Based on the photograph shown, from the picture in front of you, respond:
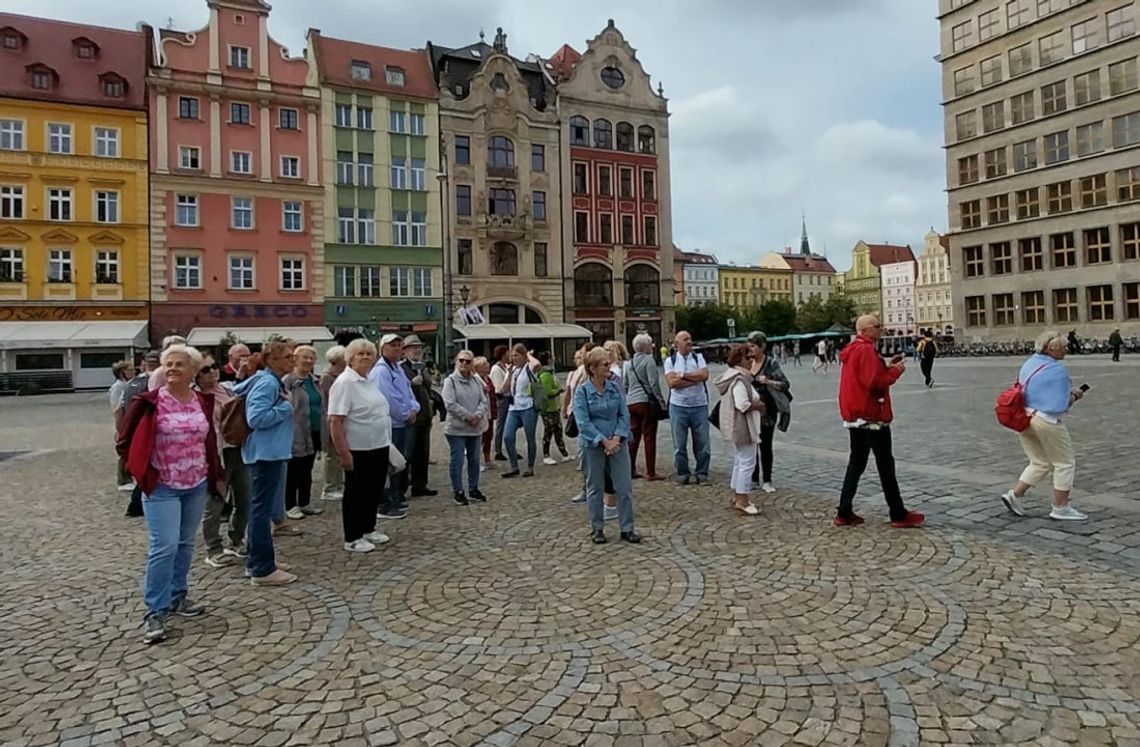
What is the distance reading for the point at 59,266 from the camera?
36.0m

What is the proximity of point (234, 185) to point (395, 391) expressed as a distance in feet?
120

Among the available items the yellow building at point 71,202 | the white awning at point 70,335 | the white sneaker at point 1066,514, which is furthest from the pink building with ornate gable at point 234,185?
the white sneaker at point 1066,514

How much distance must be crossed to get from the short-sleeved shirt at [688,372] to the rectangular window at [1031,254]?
53.8 meters

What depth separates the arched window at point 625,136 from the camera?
164ft

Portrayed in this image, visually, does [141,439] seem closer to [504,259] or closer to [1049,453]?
[1049,453]

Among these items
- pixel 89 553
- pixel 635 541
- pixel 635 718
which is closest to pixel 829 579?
pixel 635 541

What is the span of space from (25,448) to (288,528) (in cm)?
1064

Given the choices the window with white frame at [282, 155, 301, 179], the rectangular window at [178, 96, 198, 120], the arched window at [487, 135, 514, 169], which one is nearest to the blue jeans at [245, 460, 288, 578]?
the window with white frame at [282, 155, 301, 179]

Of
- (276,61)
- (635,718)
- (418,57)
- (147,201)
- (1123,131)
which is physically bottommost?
(635,718)

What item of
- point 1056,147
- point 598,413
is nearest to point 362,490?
point 598,413

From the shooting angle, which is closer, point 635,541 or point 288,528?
point 635,541

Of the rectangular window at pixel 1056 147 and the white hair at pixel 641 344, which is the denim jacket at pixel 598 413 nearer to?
the white hair at pixel 641 344

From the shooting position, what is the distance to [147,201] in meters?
37.3

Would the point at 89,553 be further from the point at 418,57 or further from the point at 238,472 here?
the point at 418,57
